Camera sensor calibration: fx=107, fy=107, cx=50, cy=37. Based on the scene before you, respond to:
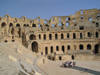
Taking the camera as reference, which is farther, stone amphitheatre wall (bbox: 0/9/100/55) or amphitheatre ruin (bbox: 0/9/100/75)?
stone amphitheatre wall (bbox: 0/9/100/55)

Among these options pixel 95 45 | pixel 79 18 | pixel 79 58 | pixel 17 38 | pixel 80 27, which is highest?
pixel 79 18

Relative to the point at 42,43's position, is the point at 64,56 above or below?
below

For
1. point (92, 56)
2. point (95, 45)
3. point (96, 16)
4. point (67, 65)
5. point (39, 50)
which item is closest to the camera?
point (67, 65)

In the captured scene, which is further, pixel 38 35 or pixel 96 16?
pixel 96 16

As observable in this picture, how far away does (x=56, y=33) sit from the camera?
38.8m

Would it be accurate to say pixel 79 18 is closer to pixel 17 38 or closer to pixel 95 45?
pixel 95 45

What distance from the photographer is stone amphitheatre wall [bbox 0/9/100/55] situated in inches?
1398

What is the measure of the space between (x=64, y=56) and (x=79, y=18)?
77.9 feet

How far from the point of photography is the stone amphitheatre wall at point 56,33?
35500 millimetres

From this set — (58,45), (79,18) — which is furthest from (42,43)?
(79,18)

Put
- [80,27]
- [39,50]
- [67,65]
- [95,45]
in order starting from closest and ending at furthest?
1. [67,65]
2. [39,50]
3. [95,45]
4. [80,27]

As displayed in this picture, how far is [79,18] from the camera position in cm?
4662

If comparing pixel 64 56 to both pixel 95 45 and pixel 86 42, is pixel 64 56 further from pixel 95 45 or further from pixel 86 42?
pixel 95 45

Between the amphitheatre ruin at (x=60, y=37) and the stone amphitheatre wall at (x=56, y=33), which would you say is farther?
the stone amphitheatre wall at (x=56, y=33)
